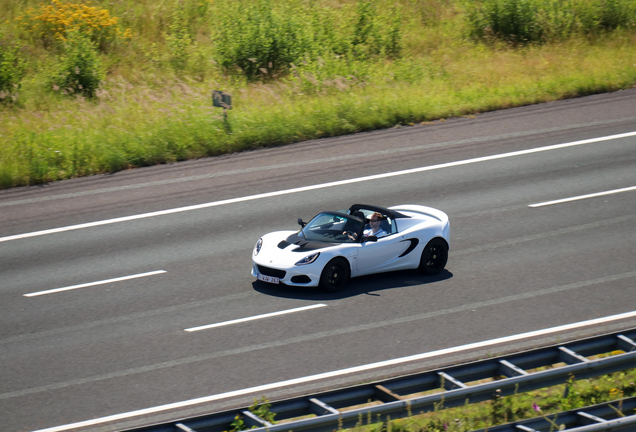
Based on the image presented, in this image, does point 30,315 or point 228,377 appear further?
point 30,315

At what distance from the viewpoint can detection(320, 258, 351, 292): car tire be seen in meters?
11.4

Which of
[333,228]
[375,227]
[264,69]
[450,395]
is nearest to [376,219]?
[375,227]

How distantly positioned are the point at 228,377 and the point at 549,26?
22402mm

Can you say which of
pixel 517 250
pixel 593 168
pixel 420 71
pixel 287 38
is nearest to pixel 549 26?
pixel 420 71

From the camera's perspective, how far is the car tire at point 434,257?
39.9 ft

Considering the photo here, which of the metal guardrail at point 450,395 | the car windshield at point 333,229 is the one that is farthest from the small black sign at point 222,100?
the metal guardrail at point 450,395

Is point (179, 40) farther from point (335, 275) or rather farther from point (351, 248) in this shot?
point (335, 275)

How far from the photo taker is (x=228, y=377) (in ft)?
30.2

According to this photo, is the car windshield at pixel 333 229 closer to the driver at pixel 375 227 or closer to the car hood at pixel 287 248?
the car hood at pixel 287 248

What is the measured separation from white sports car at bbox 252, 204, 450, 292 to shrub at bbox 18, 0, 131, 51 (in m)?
17.9

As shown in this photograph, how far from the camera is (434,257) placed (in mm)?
12266

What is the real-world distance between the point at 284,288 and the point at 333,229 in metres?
1.24

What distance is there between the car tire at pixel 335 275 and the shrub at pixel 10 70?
1532 centimetres

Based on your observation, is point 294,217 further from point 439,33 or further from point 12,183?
point 439,33
